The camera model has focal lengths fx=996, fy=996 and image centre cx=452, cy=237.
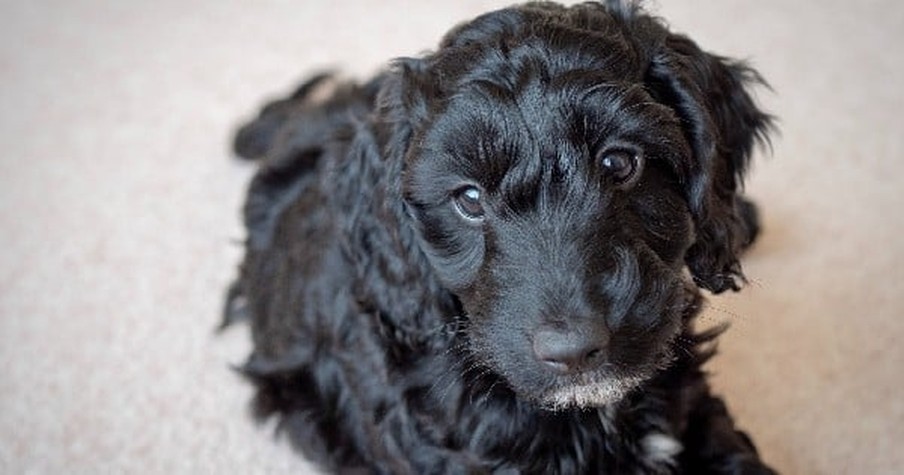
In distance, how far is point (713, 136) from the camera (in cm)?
173

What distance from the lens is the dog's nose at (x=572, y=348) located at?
148 cm

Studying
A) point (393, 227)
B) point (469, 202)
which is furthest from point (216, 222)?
point (469, 202)

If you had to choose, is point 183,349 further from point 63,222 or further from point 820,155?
point 820,155

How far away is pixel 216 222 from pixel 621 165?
1761 mm

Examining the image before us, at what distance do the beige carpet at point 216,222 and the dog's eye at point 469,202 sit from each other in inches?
27.1

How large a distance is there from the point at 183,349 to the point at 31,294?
1.76 ft

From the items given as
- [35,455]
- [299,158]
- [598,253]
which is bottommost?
[35,455]

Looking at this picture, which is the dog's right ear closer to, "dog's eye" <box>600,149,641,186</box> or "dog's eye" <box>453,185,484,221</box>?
"dog's eye" <box>453,185,484,221</box>

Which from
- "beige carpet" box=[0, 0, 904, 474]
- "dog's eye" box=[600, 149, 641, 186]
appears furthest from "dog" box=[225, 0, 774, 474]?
"beige carpet" box=[0, 0, 904, 474]

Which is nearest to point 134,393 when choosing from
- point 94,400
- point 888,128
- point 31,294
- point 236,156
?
point 94,400

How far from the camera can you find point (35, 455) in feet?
7.84

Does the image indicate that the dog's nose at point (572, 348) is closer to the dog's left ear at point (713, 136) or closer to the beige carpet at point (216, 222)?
the dog's left ear at point (713, 136)

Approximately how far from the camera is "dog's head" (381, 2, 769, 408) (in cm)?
156

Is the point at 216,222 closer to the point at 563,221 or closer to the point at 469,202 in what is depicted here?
the point at 469,202
